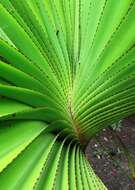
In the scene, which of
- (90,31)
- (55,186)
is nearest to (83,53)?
(90,31)

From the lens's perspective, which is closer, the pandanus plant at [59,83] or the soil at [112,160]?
the pandanus plant at [59,83]

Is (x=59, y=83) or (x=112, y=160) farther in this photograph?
(x=112, y=160)

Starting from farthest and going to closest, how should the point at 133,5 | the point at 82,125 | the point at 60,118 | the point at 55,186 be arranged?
the point at 82,125
the point at 60,118
the point at 133,5
the point at 55,186

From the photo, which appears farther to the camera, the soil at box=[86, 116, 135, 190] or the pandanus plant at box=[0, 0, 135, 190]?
the soil at box=[86, 116, 135, 190]

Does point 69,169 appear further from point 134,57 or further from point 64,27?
point 64,27
